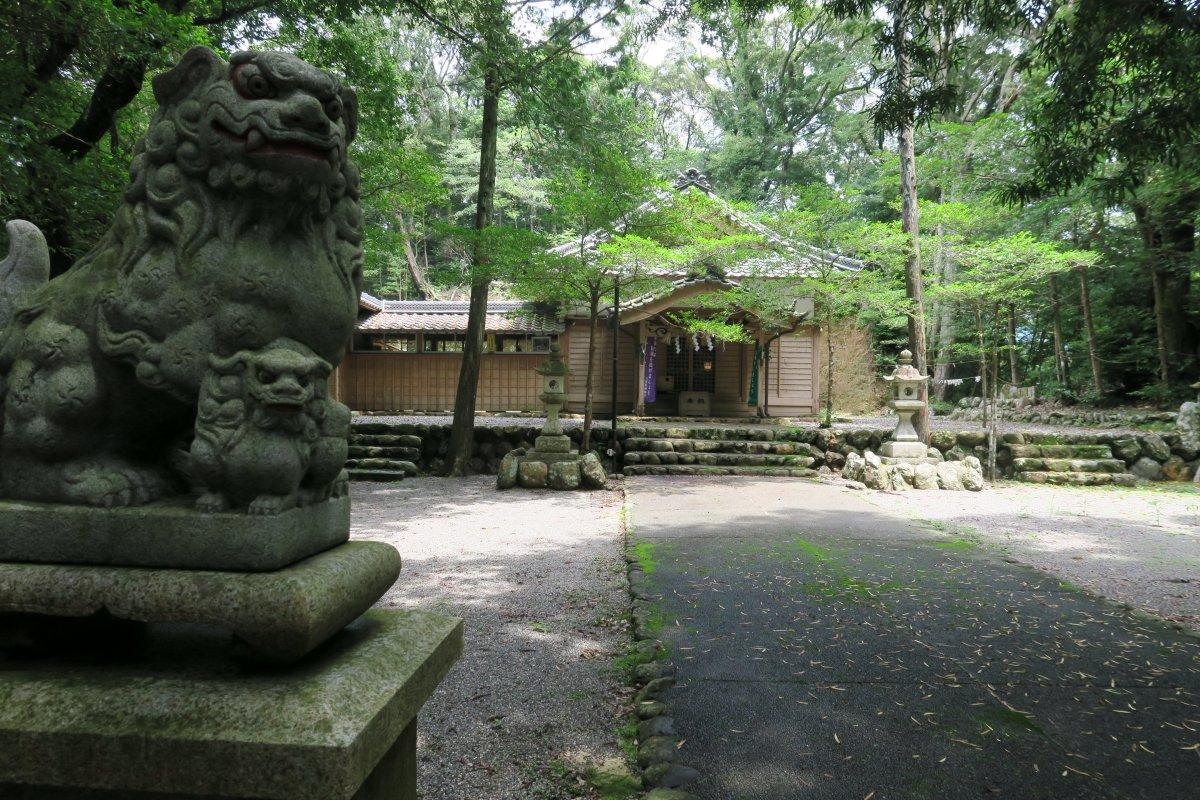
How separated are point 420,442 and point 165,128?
11.3m

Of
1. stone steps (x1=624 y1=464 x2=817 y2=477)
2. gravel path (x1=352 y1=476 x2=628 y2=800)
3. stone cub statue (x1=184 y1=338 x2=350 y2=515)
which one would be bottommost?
gravel path (x1=352 y1=476 x2=628 y2=800)

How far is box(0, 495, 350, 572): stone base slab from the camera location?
4.47ft

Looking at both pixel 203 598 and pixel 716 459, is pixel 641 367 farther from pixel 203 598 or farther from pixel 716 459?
pixel 203 598

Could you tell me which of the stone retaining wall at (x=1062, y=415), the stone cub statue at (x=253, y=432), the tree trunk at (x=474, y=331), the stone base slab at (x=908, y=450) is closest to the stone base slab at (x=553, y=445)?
the tree trunk at (x=474, y=331)

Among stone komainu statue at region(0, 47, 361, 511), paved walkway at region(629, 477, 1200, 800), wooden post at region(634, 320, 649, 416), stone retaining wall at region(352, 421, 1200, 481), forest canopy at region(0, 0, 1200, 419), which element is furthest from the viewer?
wooden post at region(634, 320, 649, 416)

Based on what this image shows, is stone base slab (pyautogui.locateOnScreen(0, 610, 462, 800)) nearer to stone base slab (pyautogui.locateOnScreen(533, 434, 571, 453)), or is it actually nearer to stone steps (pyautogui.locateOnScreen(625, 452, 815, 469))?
stone base slab (pyautogui.locateOnScreen(533, 434, 571, 453))

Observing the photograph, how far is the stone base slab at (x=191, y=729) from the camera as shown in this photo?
1177mm

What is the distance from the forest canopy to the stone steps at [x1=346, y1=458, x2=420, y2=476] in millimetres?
3379

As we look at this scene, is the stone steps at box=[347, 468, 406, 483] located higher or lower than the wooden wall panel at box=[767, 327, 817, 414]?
lower

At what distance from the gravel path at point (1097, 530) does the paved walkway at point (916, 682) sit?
0.59m

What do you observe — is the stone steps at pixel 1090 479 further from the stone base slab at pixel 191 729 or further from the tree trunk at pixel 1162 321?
the stone base slab at pixel 191 729

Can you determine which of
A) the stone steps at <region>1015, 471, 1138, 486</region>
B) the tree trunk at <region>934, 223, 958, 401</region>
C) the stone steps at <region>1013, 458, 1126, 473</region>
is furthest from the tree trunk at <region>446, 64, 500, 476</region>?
the tree trunk at <region>934, 223, 958, 401</region>

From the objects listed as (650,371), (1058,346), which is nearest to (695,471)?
(650,371)

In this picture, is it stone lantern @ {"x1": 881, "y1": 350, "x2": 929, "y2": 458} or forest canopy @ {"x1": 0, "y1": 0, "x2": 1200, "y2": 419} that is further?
stone lantern @ {"x1": 881, "y1": 350, "x2": 929, "y2": 458}
